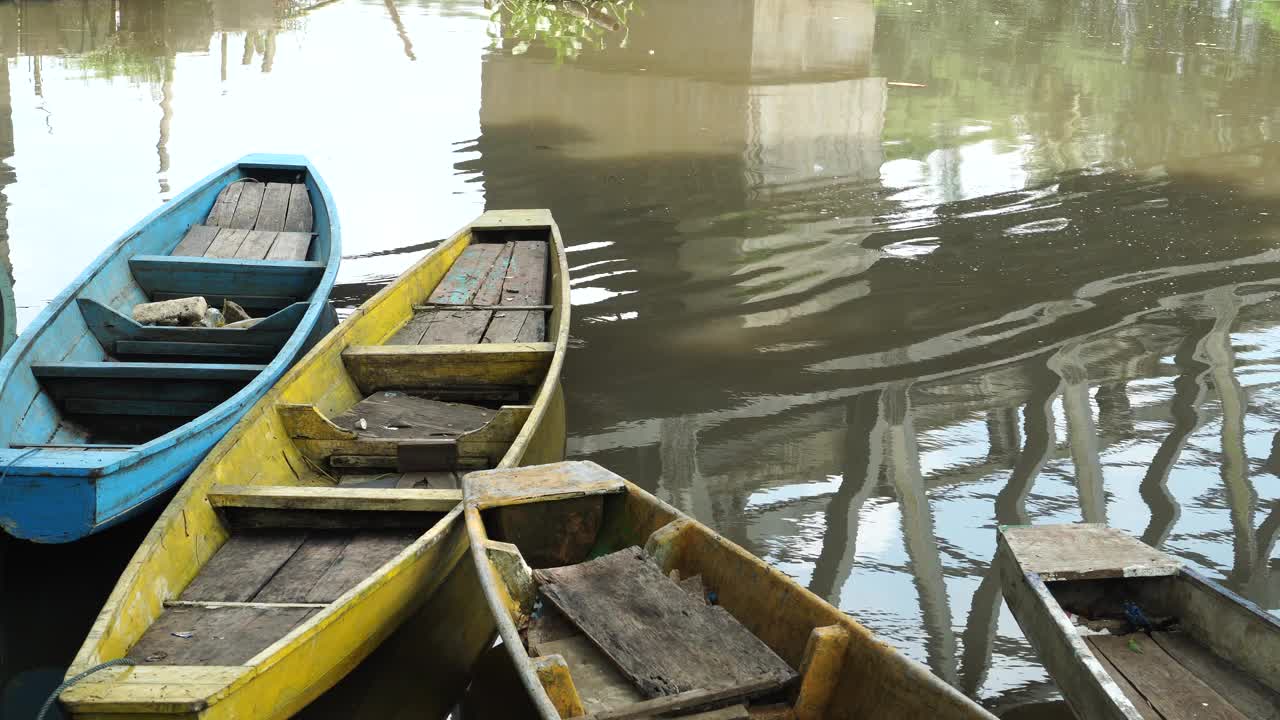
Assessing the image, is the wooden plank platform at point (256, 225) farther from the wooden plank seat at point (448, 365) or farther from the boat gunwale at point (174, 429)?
the wooden plank seat at point (448, 365)

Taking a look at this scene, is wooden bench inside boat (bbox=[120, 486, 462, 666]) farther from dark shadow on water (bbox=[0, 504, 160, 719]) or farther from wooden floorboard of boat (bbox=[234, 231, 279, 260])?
wooden floorboard of boat (bbox=[234, 231, 279, 260])

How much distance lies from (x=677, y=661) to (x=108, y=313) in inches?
149

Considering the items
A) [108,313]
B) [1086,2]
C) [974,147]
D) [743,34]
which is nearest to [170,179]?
[108,313]

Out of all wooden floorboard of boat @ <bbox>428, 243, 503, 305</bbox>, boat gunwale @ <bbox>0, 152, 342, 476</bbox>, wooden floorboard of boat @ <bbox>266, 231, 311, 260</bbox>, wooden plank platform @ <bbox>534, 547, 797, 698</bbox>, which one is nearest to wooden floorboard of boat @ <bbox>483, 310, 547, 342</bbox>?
wooden floorboard of boat @ <bbox>428, 243, 503, 305</bbox>

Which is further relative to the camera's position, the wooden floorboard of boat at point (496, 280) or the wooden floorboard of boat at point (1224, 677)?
the wooden floorboard of boat at point (496, 280)

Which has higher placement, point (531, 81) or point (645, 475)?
point (531, 81)

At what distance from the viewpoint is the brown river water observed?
5660 millimetres

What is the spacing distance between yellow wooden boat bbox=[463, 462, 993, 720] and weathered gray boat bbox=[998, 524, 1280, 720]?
0.73 meters

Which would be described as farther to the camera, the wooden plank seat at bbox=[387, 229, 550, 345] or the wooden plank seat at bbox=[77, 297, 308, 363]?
the wooden plank seat at bbox=[387, 229, 550, 345]

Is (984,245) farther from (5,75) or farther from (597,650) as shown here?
(5,75)

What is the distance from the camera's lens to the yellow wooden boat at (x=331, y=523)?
369 centimetres

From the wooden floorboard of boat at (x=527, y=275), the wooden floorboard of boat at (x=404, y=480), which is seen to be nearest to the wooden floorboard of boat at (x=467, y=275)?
the wooden floorboard of boat at (x=527, y=275)

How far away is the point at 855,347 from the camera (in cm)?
764

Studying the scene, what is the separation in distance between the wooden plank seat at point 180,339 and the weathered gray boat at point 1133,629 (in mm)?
3822
